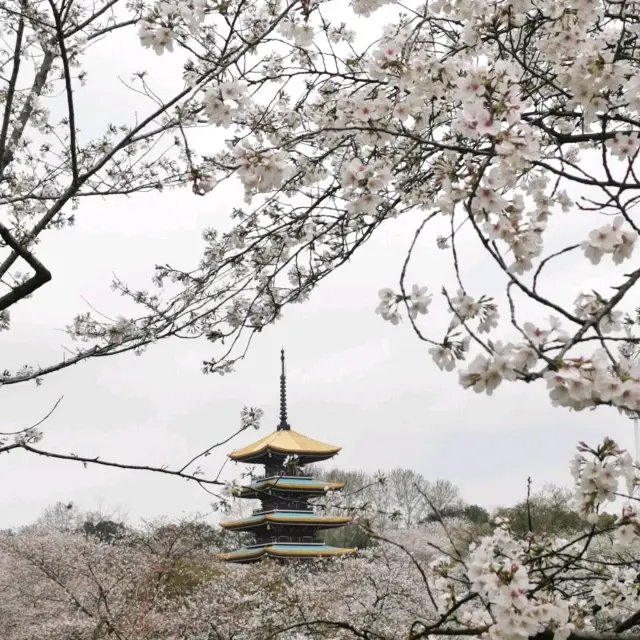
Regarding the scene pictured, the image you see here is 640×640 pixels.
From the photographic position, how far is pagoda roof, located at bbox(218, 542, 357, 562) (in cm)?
1947

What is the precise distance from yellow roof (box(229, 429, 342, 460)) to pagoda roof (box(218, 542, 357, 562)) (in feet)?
8.39

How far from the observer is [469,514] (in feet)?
98.1

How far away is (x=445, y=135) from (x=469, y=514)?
29.0 meters

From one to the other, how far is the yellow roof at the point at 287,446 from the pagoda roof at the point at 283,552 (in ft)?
8.39

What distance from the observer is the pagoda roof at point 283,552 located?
1947 cm

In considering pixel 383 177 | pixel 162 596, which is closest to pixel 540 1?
pixel 383 177

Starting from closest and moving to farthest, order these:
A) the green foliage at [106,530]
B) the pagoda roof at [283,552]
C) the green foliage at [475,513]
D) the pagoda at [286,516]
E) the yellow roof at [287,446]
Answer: the green foliage at [106,530]
the pagoda roof at [283,552]
the pagoda at [286,516]
the yellow roof at [287,446]
the green foliage at [475,513]

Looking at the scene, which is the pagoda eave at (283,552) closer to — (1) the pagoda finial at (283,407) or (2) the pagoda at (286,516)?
(2) the pagoda at (286,516)

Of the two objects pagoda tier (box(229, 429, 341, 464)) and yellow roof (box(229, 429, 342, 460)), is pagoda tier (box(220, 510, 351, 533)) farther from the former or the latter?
yellow roof (box(229, 429, 342, 460))

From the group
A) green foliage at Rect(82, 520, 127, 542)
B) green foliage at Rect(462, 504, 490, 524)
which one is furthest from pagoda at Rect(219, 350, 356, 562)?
green foliage at Rect(462, 504, 490, 524)

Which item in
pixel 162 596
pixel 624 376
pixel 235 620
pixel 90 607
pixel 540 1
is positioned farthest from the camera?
pixel 90 607

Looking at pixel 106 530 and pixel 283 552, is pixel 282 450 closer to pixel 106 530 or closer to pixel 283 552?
pixel 283 552

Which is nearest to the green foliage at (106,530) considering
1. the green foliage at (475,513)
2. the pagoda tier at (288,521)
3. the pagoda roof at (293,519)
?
the pagoda tier at (288,521)

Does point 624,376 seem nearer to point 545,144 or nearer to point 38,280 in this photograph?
point 545,144
